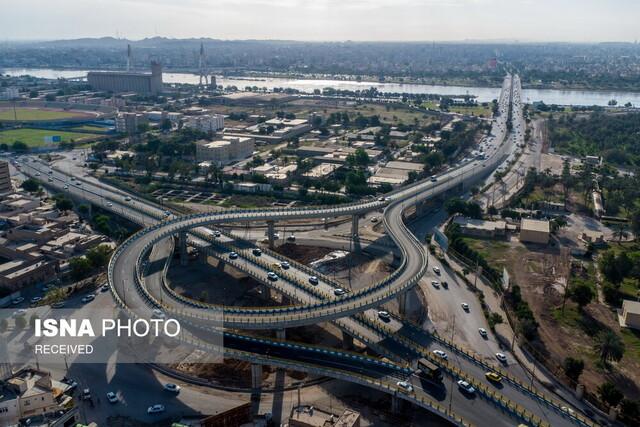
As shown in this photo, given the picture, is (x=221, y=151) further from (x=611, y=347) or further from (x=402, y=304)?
(x=611, y=347)

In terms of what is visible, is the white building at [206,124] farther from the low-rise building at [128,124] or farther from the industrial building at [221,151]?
the industrial building at [221,151]

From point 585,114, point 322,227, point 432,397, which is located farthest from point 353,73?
point 432,397

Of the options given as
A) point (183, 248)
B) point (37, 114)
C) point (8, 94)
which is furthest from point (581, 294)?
point (8, 94)

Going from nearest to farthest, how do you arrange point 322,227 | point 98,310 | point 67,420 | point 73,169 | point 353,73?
A: point 67,420
point 98,310
point 322,227
point 73,169
point 353,73

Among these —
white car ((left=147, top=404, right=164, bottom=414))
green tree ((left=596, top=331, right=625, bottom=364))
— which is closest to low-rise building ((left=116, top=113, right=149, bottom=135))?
white car ((left=147, top=404, right=164, bottom=414))

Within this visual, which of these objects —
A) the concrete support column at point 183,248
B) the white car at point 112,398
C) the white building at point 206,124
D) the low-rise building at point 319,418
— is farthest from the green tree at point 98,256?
the white building at point 206,124

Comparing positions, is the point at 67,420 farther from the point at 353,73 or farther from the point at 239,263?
the point at 353,73
